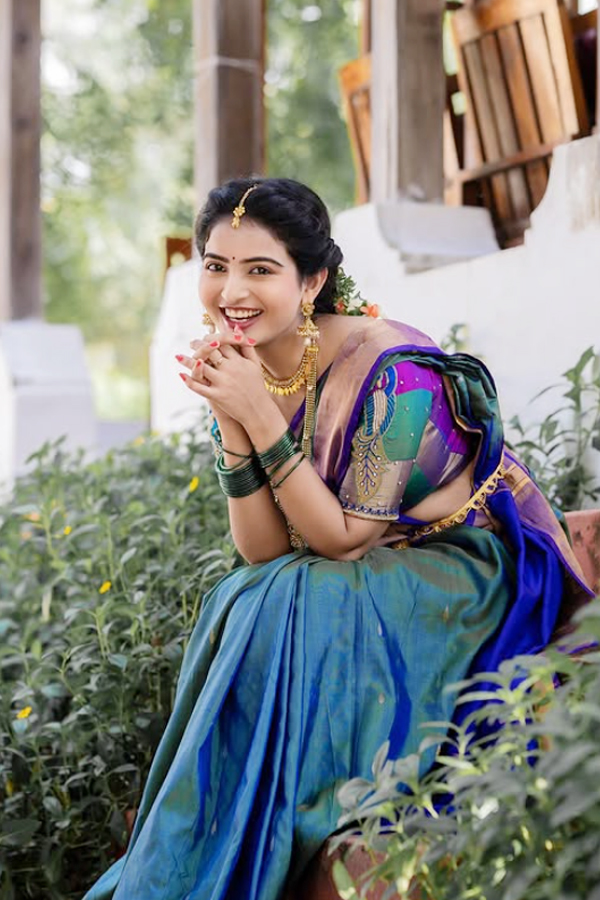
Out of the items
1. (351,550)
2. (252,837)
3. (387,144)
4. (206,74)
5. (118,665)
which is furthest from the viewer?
(206,74)

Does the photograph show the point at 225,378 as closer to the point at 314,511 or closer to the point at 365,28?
the point at 314,511

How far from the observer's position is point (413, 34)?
4941mm

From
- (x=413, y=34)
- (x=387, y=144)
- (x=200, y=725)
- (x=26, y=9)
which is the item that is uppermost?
(x=26, y=9)

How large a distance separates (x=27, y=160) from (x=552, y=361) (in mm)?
4004

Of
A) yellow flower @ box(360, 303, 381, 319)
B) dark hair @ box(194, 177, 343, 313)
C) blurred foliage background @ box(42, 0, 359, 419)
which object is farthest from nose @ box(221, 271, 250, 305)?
blurred foliage background @ box(42, 0, 359, 419)

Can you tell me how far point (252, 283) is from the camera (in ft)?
8.76

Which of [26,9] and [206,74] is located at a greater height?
[26,9]

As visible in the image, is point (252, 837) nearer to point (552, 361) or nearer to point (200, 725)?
point (200, 725)

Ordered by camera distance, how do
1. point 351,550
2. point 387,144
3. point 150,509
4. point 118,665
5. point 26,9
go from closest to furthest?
point 351,550, point 118,665, point 150,509, point 387,144, point 26,9

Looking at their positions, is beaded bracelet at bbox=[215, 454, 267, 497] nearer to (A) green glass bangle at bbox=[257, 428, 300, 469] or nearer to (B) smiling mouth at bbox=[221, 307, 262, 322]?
(A) green glass bangle at bbox=[257, 428, 300, 469]

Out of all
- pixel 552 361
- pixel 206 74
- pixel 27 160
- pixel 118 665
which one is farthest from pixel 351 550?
pixel 27 160

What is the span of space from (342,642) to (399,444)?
38cm

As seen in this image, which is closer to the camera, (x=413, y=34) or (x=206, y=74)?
(x=413, y=34)

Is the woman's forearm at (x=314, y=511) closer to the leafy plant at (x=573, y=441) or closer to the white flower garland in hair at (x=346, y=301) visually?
the white flower garland in hair at (x=346, y=301)
